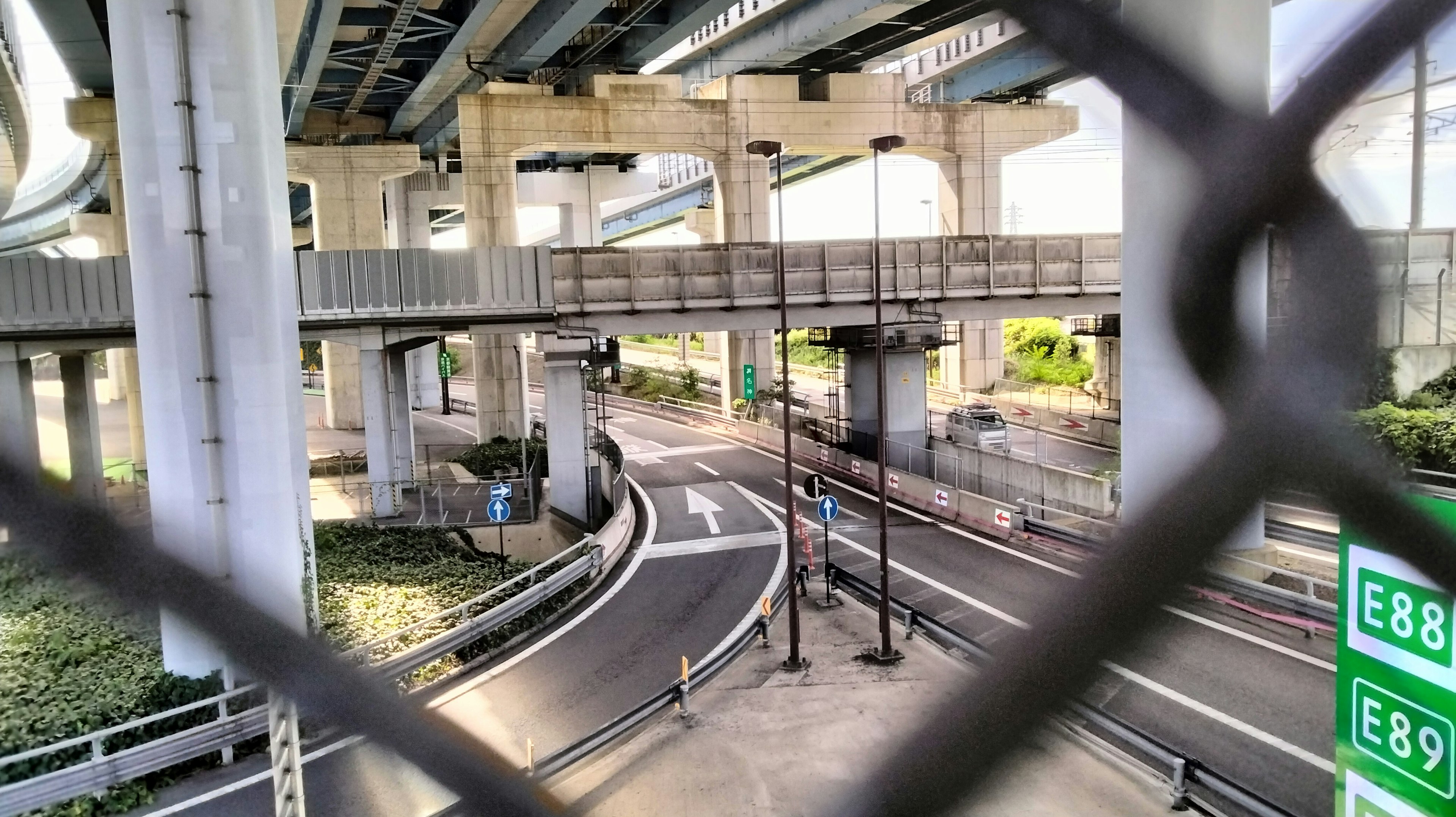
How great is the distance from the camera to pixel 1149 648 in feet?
2.14

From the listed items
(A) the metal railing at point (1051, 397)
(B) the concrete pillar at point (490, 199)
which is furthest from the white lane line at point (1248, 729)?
(B) the concrete pillar at point (490, 199)

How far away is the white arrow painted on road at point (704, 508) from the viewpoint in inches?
835

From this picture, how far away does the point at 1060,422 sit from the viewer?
3297cm

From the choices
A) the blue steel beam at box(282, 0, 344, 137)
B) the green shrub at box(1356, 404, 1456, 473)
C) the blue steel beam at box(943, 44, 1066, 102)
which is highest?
the blue steel beam at box(282, 0, 344, 137)

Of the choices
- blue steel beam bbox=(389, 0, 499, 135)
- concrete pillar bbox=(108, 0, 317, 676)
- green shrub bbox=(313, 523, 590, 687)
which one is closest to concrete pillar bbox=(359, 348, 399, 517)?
green shrub bbox=(313, 523, 590, 687)

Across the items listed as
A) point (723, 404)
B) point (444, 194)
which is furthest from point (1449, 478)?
point (444, 194)

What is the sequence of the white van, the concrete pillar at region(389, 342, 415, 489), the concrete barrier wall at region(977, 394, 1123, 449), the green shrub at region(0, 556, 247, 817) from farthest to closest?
the concrete barrier wall at region(977, 394, 1123, 449) < the white van < the concrete pillar at region(389, 342, 415, 489) < the green shrub at region(0, 556, 247, 817)

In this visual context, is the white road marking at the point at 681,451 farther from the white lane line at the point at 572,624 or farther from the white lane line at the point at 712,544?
the white lane line at the point at 712,544

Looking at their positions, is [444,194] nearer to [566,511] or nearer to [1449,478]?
[566,511]

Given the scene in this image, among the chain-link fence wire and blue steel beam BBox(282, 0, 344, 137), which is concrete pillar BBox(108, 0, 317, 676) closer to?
the chain-link fence wire

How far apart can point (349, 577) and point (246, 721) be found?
5488mm

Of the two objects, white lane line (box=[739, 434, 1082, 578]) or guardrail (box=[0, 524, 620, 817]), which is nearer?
guardrail (box=[0, 524, 620, 817])

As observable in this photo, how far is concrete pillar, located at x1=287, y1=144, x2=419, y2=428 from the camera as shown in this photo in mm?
37062

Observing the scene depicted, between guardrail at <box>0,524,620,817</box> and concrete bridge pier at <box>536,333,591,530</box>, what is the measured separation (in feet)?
25.9
